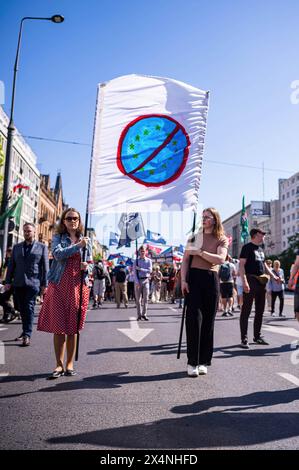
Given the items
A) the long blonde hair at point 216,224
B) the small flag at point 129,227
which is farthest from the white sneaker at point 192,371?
the small flag at point 129,227

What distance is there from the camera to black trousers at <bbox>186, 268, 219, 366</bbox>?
18.0ft

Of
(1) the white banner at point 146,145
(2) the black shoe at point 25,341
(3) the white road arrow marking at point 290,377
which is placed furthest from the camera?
(2) the black shoe at point 25,341

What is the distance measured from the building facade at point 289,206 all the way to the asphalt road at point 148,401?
108 m

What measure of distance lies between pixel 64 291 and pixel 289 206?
4529 inches

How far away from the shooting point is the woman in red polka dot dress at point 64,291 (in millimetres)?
5266

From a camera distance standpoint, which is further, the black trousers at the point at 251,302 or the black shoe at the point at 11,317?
the black shoe at the point at 11,317

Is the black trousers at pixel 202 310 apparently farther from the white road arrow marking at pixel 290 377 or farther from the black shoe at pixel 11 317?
the black shoe at pixel 11 317

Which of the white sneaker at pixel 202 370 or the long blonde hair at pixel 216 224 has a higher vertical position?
the long blonde hair at pixel 216 224

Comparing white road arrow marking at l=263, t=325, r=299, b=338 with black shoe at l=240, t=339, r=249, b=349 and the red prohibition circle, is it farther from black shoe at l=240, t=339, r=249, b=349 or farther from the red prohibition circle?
the red prohibition circle

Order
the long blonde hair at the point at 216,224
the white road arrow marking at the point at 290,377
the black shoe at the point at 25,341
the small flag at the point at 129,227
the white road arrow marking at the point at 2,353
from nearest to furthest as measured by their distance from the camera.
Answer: the white road arrow marking at the point at 290,377 → the long blonde hair at the point at 216,224 → the white road arrow marking at the point at 2,353 → the black shoe at the point at 25,341 → the small flag at the point at 129,227

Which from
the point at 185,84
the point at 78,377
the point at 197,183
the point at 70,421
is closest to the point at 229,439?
the point at 70,421

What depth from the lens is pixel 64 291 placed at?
5.36 metres

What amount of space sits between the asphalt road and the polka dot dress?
1.81 ft

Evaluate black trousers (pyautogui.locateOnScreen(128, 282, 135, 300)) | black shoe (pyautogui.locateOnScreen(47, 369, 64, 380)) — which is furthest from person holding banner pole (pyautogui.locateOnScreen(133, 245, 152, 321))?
black trousers (pyautogui.locateOnScreen(128, 282, 135, 300))
